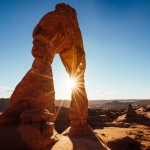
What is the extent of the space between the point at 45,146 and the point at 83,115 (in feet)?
15.4

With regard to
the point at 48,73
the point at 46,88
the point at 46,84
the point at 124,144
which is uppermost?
the point at 48,73

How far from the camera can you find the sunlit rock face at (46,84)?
20.6 feet

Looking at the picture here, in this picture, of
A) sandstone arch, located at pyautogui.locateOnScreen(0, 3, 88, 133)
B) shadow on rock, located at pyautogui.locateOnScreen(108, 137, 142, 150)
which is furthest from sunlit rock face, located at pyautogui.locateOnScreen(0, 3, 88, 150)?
shadow on rock, located at pyautogui.locateOnScreen(108, 137, 142, 150)

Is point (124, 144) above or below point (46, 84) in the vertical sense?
below

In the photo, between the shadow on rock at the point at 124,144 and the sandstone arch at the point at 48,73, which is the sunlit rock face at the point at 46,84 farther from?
the shadow on rock at the point at 124,144

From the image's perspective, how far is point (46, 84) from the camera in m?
7.83

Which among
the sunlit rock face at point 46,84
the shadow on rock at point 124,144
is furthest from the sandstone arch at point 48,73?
the shadow on rock at point 124,144

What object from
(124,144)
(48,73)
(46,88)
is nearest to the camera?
(46,88)

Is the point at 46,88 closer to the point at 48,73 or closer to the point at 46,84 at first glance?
the point at 46,84

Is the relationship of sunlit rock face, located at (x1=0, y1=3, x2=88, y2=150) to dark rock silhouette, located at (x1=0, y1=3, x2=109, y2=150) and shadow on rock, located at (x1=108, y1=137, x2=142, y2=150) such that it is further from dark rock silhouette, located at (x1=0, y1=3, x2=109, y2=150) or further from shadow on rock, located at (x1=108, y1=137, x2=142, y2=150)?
shadow on rock, located at (x1=108, y1=137, x2=142, y2=150)

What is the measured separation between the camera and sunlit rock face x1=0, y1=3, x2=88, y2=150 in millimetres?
6293

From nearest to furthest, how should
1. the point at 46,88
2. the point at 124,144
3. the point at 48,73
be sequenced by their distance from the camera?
the point at 46,88 < the point at 48,73 < the point at 124,144

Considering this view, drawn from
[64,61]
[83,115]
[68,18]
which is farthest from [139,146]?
[68,18]

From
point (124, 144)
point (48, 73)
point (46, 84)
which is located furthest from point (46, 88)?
point (124, 144)
